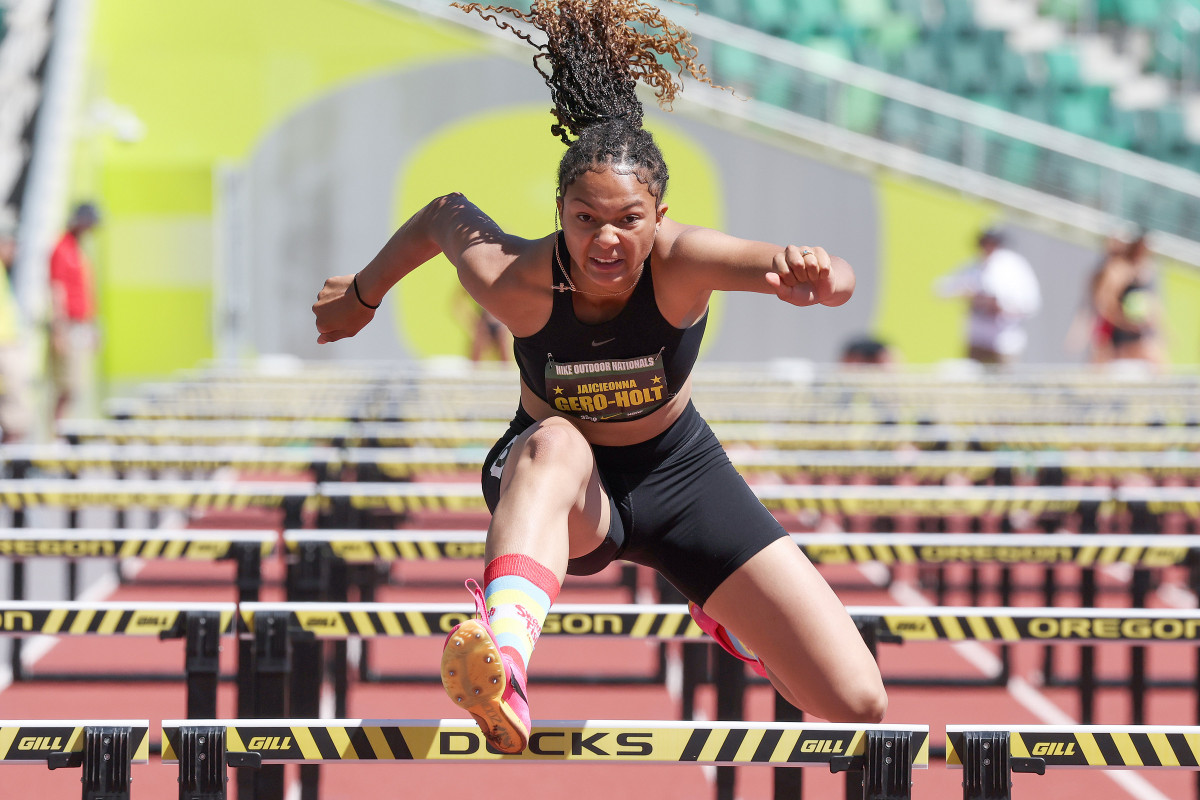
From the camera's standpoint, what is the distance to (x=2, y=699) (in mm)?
5656

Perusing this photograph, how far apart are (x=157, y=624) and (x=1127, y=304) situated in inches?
409

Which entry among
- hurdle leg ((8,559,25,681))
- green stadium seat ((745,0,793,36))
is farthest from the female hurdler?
green stadium seat ((745,0,793,36))

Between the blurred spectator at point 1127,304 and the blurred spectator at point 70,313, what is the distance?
8.31 m

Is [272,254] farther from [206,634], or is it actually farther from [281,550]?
[206,634]

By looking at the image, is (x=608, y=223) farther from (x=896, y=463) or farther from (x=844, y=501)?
(x=896, y=463)

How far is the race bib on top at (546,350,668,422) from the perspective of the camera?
10.5 feet

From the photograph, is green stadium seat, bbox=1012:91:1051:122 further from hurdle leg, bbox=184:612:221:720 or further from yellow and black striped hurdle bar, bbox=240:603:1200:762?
hurdle leg, bbox=184:612:221:720

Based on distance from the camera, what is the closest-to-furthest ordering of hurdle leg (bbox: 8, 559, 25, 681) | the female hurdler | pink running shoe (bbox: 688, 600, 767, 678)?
1. the female hurdler
2. pink running shoe (bbox: 688, 600, 767, 678)
3. hurdle leg (bbox: 8, 559, 25, 681)

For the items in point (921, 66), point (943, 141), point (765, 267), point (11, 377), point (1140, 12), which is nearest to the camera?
point (765, 267)

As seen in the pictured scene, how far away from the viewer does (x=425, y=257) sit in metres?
3.48

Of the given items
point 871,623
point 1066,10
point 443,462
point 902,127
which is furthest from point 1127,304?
point 1066,10

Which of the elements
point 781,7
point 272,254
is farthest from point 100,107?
point 781,7

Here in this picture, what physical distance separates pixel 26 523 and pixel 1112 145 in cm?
1634

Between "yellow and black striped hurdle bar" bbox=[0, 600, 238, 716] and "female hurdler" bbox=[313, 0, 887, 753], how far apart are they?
2.16ft
